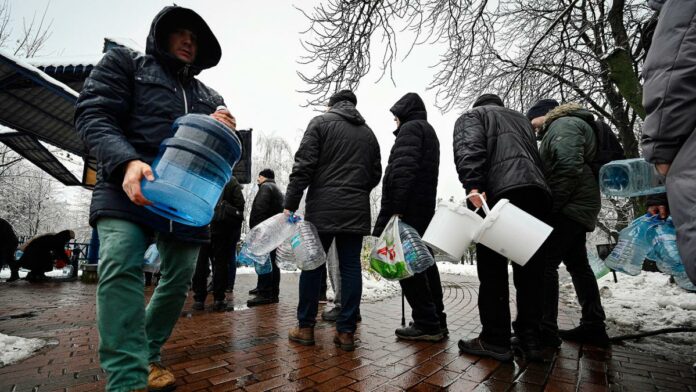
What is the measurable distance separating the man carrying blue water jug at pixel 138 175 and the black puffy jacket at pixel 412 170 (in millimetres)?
1610

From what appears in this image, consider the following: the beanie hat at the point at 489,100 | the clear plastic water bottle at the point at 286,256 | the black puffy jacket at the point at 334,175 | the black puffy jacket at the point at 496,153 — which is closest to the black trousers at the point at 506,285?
the black puffy jacket at the point at 496,153

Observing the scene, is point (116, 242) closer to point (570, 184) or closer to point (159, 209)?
point (159, 209)

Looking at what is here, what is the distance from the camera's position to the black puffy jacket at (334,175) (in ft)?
9.12

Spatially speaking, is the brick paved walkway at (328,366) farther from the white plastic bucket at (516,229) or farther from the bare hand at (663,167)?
the bare hand at (663,167)

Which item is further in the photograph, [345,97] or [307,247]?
[345,97]

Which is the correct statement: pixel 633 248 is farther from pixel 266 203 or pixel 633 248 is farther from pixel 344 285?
pixel 266 203

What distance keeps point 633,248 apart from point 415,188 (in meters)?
2.35

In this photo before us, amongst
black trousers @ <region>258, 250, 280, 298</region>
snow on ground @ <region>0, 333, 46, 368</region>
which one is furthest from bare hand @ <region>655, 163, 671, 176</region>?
black trousers @ <region>258, 250, 280, 298</region>

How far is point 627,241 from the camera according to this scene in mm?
3484

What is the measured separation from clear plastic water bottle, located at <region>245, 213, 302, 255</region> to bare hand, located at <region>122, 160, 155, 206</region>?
149cm

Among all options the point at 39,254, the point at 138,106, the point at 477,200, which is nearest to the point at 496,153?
the point at 477,200

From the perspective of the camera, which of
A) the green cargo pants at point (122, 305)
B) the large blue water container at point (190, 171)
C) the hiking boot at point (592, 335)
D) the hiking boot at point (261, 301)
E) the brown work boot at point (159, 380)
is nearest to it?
the green cargo pants at point (122, 305)

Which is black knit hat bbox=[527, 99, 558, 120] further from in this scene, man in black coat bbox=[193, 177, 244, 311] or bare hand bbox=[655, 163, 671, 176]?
man in black coat bbox=[193, 177, 244, 311]

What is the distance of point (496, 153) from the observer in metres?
2.56
